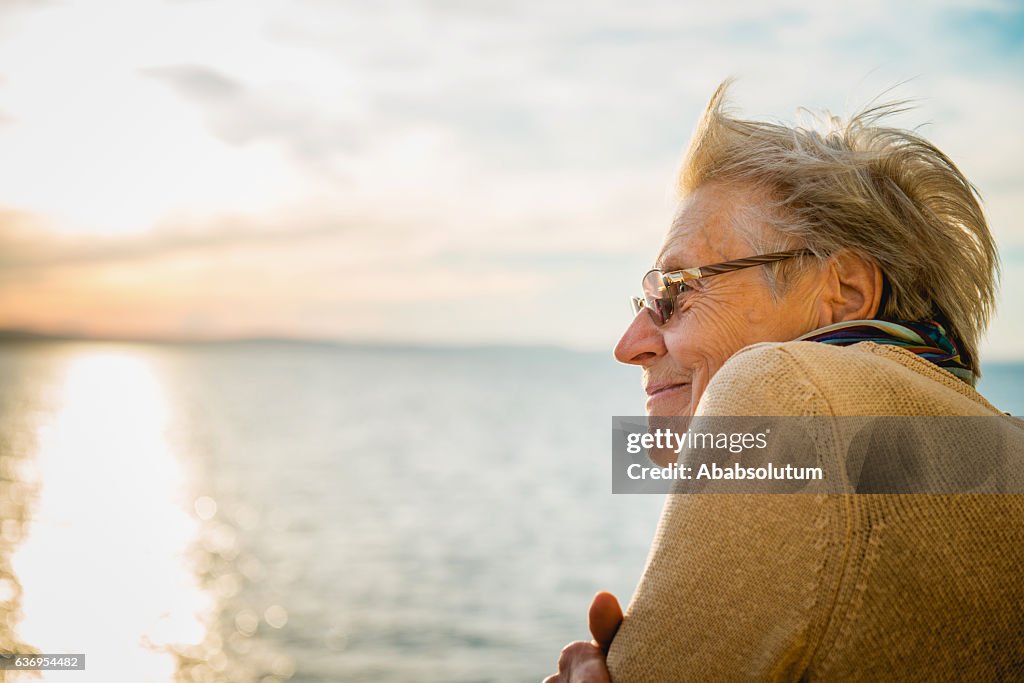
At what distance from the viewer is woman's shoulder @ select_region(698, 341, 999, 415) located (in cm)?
118

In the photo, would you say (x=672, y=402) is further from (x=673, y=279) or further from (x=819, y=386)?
(x=819, y=386)

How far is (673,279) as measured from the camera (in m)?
1.99

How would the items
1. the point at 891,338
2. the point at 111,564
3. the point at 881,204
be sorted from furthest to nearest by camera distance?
1. the point at 111,564
2. the point at 881,204
3. the point at 891,338

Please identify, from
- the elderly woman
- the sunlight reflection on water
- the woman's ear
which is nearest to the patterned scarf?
the elderly woman

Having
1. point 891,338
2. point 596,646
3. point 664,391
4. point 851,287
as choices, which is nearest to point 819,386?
point 891,338

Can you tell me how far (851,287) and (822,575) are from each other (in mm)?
871

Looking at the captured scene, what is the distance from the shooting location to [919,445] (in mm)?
1241

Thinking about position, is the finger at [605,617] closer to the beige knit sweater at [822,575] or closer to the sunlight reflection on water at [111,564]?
the beige knit sweater at [822,575]

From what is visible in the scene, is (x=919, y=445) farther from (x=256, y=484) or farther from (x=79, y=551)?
(x=256, y=484)

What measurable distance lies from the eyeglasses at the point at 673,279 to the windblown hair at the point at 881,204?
3 centimetres

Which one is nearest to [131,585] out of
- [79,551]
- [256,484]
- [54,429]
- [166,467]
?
[79,551]

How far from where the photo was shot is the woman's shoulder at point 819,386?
118cm

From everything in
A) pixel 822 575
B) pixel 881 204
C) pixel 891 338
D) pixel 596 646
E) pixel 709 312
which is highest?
pixel 881 204

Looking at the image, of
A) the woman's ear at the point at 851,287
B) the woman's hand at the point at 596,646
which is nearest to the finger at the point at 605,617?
the woman's hand at the point at 596,646
